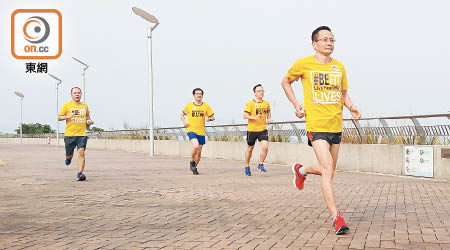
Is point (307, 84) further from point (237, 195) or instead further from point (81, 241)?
point (237, 195)

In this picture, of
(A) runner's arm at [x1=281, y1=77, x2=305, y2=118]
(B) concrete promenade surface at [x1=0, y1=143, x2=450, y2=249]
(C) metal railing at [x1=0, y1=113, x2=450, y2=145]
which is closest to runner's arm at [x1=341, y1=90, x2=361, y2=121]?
(A) runner's arm at [x1=281, y1=77, x2=305, y2=118]

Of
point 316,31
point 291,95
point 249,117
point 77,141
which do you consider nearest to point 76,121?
point 77,141

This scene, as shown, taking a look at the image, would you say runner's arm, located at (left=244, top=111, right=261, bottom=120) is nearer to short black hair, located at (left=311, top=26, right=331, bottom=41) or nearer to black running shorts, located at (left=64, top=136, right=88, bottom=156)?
black running shorts, located at (left=64, top=136, right=88, bottom=156)

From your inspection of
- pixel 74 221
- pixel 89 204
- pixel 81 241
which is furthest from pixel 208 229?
pixel 89 204

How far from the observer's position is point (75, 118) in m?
11.2

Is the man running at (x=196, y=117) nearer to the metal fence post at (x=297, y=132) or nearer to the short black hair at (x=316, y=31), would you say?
the metal fence post at (x=297, y=132)

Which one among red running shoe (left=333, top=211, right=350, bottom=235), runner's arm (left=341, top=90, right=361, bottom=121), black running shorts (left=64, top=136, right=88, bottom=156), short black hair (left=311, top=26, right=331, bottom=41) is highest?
short black hair (left=311, top=26, right=331, bottom=41)

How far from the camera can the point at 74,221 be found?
246 inches

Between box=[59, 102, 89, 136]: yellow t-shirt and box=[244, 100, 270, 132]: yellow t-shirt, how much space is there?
3641 millimetres

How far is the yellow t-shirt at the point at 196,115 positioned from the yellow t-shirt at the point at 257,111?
3.23 feet

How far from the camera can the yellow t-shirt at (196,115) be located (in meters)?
12.8

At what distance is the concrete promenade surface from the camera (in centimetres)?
502

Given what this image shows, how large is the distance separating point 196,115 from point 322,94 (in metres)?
7.34

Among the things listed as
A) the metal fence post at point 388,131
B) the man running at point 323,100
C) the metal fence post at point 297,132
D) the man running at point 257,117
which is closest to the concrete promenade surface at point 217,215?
the man running at point 323,100
